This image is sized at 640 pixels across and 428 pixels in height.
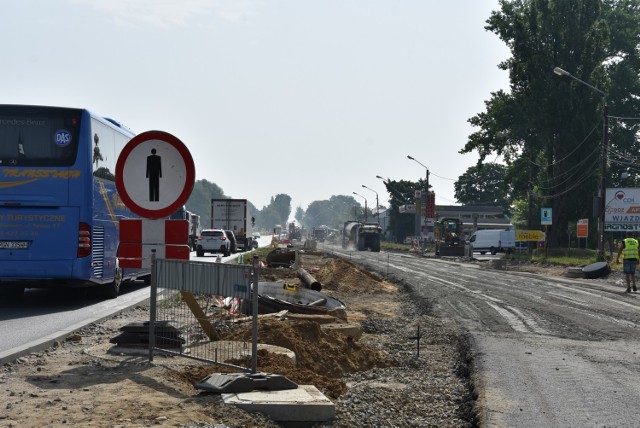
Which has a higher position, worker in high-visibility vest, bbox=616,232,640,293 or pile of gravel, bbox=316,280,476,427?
worker in high-visibility vest, bbox=616,232,640,293

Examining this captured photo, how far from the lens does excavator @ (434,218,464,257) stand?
70.1 metres

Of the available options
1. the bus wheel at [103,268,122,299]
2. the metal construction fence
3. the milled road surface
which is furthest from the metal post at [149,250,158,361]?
the bus wheel at [103,268,122,299]

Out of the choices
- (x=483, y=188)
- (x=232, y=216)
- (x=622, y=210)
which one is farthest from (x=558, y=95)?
(x=483, y=188)

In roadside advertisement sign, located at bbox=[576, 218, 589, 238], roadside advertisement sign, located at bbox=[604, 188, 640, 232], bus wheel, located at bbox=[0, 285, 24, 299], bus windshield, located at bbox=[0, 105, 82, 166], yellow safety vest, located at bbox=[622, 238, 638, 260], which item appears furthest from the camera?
roadside advertisement sign, located at bbox=[576, 218, 589, 238]

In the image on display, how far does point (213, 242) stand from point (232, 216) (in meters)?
10.2

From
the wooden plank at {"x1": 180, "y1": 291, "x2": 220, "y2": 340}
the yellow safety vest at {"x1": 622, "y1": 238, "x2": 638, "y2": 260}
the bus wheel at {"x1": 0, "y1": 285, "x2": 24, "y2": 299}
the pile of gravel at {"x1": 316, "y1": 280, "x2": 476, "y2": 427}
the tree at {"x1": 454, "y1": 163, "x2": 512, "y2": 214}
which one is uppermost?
the tree at {"x1": 454, "y1": 163, "x2": 512, "y2": 214}

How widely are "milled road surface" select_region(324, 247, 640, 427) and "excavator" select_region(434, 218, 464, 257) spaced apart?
→ 45518 mm

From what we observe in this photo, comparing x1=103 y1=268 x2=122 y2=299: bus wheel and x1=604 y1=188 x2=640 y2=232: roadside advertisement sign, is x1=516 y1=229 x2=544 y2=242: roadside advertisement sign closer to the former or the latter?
x1=604 y1=188 x2=640 y2=232: roadside advertisement sign

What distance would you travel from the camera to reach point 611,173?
73812 millimetres

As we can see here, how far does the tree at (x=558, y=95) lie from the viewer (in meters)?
57.0

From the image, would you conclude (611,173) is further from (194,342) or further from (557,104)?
(194,342)

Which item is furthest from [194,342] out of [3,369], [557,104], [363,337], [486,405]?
[557,104]

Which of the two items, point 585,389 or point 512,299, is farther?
point 512,299

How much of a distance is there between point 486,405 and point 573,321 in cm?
914
